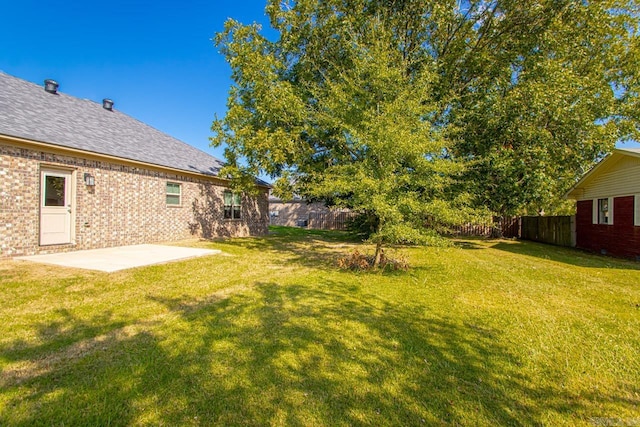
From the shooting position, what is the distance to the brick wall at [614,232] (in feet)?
33.4

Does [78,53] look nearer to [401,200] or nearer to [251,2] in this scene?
[251,2]

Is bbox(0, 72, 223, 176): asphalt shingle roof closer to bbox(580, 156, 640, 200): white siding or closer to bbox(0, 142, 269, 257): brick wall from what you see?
bbox(0, 142, 269, 257): brick wall

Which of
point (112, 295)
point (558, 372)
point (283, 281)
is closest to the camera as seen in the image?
point (558, 372)

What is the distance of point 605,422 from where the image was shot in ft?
7.38

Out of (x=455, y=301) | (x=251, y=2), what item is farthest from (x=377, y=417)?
(x=251, y=2)

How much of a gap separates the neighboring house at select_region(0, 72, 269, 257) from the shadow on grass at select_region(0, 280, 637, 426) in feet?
20.4

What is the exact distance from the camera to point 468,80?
1323 centimetres

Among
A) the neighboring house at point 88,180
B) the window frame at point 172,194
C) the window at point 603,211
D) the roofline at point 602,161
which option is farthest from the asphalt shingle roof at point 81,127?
the window at point 603,211

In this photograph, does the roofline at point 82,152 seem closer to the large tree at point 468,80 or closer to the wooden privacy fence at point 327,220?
the large tree at point 468,80

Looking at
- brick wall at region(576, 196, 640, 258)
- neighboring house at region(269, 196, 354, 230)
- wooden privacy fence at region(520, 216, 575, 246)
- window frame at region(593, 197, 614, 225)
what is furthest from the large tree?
neighboring house at region(269, 196, 354, 230)

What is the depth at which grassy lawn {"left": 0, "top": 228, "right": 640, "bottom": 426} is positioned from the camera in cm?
230

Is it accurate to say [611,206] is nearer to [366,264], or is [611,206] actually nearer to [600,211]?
[600,211]

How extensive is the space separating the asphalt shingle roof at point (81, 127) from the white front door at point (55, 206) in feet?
3.22

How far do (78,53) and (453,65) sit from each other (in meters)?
16.9
